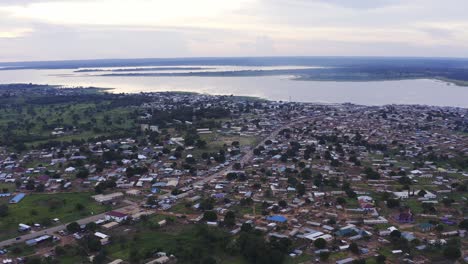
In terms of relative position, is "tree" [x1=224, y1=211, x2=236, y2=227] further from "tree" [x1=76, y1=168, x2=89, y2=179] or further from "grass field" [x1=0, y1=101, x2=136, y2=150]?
"grass field" [x1=0, y1=101, x2=136, y2=150]

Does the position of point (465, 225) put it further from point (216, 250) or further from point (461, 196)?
point (216, 250)

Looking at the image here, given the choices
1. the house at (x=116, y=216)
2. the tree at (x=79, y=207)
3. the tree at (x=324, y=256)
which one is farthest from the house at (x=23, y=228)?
the tree at (x=324, y=256)

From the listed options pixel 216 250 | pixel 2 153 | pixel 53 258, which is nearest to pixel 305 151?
pixel 216 250

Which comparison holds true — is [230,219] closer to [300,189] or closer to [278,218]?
[278,218]

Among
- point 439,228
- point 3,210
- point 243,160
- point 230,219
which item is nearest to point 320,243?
point 230,219

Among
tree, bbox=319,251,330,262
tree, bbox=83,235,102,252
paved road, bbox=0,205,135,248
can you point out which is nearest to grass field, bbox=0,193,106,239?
paved road, bbox=0,205,135,248
